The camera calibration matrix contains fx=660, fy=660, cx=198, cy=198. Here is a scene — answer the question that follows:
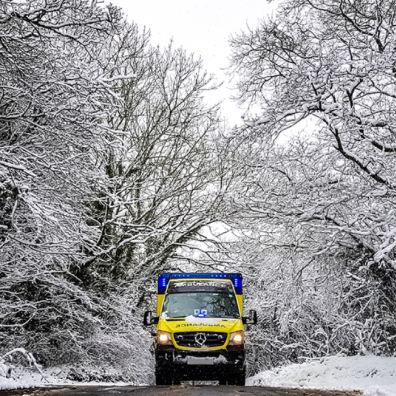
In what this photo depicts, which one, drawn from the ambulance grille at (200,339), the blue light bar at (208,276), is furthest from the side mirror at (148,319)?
the blue light bar at (208,276)

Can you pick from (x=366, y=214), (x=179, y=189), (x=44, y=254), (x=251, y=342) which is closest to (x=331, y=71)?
(x=366, y=214)

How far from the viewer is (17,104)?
44.2 ft

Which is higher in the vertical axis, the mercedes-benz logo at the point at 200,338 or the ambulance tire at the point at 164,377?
the mercedes-benz logo at the point at 200,338

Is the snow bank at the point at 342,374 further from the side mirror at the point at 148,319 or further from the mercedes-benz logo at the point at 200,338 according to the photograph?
the side mirror at the point at 148,319

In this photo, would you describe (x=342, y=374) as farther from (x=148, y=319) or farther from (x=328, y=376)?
(x=148, y=319)

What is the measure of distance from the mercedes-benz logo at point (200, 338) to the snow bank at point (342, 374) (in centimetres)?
283

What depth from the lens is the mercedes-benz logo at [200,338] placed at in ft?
43.4

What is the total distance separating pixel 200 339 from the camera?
13.3 meters

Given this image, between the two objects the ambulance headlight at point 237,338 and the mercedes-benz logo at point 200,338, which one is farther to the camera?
the ambulance headlight at point 237,338

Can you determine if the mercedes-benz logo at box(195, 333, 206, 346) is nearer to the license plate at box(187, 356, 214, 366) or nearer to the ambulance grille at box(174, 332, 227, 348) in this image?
the ambulance grille at box(174, 332, 227, 348)

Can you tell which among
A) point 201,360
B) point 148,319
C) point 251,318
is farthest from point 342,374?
point 148,319

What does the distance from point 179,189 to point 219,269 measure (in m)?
3.27

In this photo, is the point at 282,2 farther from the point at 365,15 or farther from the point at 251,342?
the point at 251,342

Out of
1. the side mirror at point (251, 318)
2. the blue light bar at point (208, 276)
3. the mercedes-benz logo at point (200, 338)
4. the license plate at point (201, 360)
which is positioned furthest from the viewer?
the blue light bar at point (208, 276)
